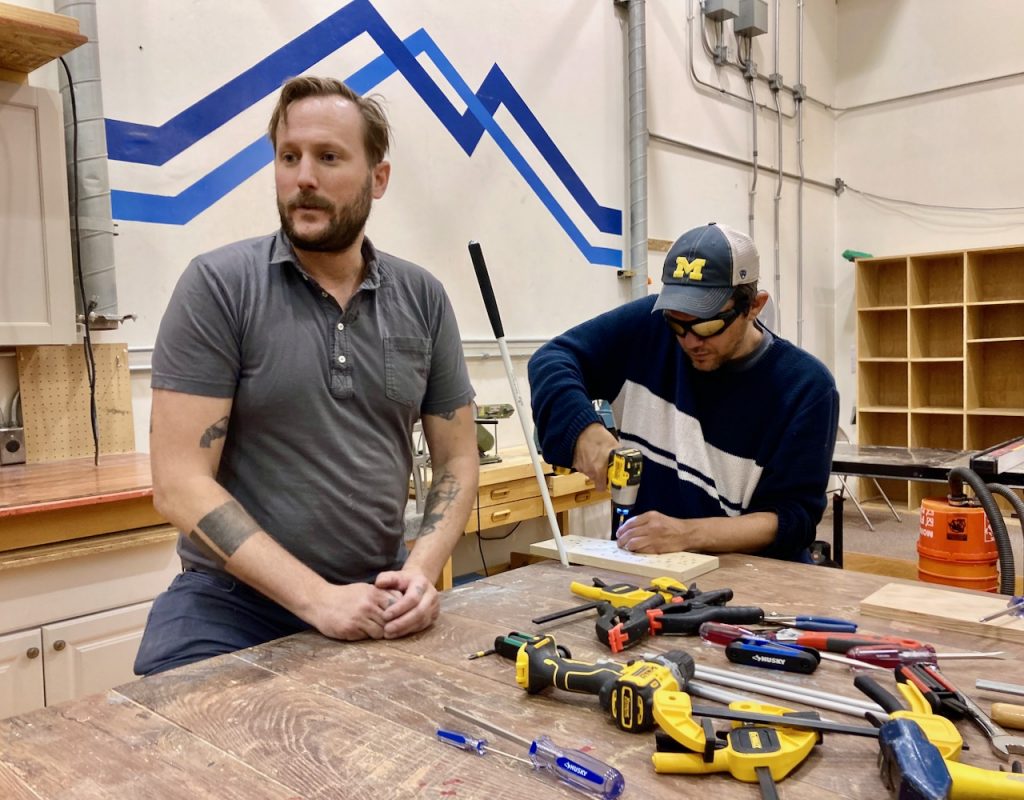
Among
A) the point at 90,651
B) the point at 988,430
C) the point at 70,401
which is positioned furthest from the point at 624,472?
the point at 988,430

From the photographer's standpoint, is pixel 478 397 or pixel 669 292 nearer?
pixel 669 292

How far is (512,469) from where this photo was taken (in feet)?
10.2

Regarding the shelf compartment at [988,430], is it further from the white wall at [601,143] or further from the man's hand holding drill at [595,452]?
the man's hand holding drill at [595,452]

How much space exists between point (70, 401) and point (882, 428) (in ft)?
18.6

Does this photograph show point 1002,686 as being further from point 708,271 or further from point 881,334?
point 881,334

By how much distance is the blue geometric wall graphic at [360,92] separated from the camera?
269 cm

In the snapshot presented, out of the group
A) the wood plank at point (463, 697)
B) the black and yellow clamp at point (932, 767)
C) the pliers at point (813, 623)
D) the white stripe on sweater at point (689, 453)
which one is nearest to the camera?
the black and yellow clamp at point (932, 767)

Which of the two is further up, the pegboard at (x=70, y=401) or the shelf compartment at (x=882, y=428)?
the pegboard at (x=70, y=401)

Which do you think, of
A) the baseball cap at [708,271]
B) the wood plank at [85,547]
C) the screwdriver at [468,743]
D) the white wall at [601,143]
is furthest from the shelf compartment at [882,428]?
the screwdriver at [468,743]

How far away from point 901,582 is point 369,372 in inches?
38.2

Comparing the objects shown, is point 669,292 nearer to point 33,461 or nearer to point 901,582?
point 901,582

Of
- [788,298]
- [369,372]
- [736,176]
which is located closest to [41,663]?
[369,372]

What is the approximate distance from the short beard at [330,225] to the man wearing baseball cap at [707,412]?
648 mm

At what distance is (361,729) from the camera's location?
2.71ft
